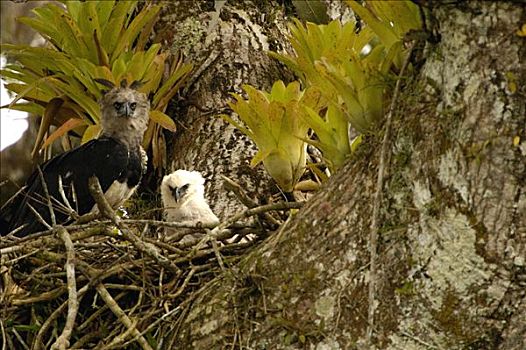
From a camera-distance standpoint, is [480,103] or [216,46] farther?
[216,46]

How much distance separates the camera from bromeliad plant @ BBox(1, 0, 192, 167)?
511cm

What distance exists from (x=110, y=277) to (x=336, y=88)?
3.71 feet

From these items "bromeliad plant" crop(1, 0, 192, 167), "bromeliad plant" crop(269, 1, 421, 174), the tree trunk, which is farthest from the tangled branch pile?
"bromeliad plant" crop(1, 0, 192, 167)

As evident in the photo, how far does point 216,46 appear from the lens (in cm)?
543

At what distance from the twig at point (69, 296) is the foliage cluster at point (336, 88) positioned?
3.18 feet

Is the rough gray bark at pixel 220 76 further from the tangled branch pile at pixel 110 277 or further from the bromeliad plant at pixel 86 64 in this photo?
the tangled branch pile at pixel 110 277

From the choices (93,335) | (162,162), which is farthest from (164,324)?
(162,162)

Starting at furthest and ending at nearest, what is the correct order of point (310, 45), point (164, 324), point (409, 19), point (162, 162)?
point (162, 162) → point (310, 45) → point (164, 324) → point (409, 19)

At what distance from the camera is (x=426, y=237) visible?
2.91 metres

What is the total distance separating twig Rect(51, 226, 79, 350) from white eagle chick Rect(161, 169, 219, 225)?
1261 millimetres

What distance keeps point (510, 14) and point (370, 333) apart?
3.27ft

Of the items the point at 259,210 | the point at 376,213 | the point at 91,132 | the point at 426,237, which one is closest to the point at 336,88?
the point at 259,210

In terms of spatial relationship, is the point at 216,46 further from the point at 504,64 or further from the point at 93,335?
the point at 504,64

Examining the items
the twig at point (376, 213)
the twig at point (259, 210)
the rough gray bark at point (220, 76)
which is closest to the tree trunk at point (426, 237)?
the twig at point (376, 213)
